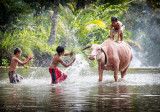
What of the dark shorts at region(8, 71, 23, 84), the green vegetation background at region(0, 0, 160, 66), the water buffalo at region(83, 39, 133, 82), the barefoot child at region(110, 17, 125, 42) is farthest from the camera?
the green vegetation background at region(0, 0, 160, 66)

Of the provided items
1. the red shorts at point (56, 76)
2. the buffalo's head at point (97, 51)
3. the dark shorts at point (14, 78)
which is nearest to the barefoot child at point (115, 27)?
the buffalo's head at point (97, 51)

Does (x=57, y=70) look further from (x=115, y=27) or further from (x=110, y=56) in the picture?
(x=115, y=27)

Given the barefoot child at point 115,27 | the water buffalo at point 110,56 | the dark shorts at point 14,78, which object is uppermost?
the barefoot child at point 115,27

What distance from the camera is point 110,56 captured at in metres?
10.8

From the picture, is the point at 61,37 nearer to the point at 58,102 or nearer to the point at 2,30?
the point at 2,30

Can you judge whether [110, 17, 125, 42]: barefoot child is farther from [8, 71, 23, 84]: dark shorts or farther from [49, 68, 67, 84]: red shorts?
[8, 71, 23, 84]: dark shorts

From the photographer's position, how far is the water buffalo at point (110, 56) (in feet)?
33.9

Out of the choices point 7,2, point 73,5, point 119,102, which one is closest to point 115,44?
point 119,102

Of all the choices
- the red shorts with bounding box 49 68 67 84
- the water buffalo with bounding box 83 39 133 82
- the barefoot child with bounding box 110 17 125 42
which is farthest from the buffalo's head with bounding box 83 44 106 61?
the barefoot child with bounding box 110 17 125 42

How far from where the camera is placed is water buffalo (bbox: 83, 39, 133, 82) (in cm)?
1033

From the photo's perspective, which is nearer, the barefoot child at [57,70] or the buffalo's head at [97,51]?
the buffalo's head at [97,51]

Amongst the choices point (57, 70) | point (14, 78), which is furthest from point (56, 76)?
point (14, 78)

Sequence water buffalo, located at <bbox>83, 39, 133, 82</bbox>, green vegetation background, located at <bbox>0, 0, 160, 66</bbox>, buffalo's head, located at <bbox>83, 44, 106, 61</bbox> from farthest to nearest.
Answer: green vegetation background, located at <bbox>0, 0, 160, 66</bbox>
water buffalo, located at <bbox>83, 39, 133, 82</bbox>
buffalo's head, located at <bbox>83, 44, 106, 61</bbox>

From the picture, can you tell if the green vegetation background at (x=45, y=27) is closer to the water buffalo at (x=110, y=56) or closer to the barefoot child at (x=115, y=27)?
the barefoot child at (x=115, y=27)
